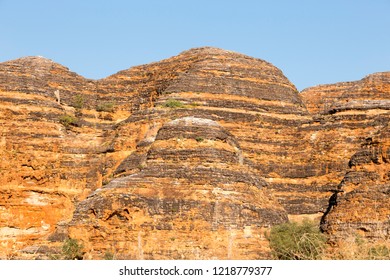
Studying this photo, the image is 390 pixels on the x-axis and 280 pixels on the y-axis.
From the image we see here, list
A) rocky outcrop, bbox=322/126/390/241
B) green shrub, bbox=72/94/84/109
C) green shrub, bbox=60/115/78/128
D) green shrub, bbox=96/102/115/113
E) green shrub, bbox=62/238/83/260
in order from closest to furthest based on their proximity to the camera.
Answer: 1. green shrub, bbox=62/238/83/260
2. rocky outcrop, bbox=322/126/390/241
3. green shrub, bbox=60/115/78/128
4. green shrub, bbox=72/94/84/109
5. green shrub, bbox=96/102/115/113

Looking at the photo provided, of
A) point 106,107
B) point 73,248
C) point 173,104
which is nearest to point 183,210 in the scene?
point 73,248

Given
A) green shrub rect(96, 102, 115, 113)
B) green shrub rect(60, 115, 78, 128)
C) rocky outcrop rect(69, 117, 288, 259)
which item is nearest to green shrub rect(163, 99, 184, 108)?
green shrub rect(60, 115, 78, 128)

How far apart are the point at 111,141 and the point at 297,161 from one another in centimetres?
1015

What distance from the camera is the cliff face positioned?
117 feet

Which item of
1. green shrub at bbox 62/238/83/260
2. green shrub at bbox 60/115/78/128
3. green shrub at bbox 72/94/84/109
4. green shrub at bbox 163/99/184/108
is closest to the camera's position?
green shrub at bbox 62/238/83/260

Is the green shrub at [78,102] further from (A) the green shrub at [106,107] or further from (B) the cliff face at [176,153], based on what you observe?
(A) the green shrub at [106,107]

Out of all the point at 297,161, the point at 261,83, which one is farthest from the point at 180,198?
the point at 261,83

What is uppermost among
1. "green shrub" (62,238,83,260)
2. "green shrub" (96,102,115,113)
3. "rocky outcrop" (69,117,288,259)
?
"green shrub" (96,102,115,113)

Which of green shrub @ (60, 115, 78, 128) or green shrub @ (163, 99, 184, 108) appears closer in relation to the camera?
green shrub @ (163, 99, 184, 108)

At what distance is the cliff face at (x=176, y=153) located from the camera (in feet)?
117

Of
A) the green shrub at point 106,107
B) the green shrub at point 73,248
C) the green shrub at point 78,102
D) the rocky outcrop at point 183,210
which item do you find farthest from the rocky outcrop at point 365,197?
the green shrub at point 78,102

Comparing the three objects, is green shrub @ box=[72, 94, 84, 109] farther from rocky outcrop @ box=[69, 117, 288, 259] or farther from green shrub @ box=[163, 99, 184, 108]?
rocky outcrop @ box=[69, 117, 288, 259]

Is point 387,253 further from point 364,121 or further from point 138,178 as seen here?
point 364,121

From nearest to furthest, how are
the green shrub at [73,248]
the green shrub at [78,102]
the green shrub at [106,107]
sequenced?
1. the green shrub at [73,248]
2. the green shrub at [78,102]
3. the green shrub at [106,107]
